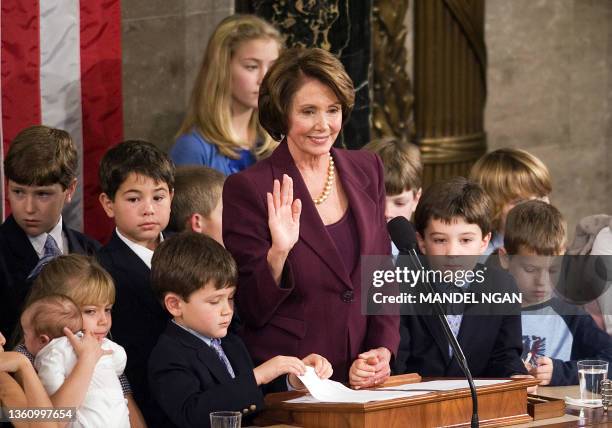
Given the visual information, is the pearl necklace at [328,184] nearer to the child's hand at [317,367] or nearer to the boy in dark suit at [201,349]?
the boy in dark suit at [201,349]

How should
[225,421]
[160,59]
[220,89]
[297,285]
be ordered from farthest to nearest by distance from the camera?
[160,59] < [220,89] < [297,285] < [225,421]

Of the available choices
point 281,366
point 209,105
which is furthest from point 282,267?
point 209,105

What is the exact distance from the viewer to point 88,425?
4137 millimetres

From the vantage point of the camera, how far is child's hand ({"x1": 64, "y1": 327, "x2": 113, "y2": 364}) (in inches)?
164

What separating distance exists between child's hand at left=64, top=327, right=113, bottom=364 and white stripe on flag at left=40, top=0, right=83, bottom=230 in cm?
165

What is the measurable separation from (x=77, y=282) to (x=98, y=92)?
5.59ft

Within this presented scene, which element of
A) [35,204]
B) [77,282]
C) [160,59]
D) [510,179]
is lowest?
[77,282]

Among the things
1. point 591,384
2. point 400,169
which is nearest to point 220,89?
point 400,169

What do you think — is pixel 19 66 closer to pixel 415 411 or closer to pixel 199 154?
pixel 199 154

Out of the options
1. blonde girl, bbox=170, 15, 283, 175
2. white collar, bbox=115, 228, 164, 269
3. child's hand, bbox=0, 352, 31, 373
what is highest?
blonde girl, bbox=170, 15, 283, 175

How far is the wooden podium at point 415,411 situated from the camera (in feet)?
13.3

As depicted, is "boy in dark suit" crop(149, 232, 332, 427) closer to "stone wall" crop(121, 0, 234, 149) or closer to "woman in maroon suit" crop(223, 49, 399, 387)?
"woman in maroon suit" crop(223, 49, 399, 387)

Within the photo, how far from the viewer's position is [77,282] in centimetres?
439

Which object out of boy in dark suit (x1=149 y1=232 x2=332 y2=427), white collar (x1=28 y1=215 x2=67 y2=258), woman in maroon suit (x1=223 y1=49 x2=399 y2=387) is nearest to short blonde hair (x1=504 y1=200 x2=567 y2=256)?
woman in maroon suit (x1=223 y1=49 x2=399 y2=387)
